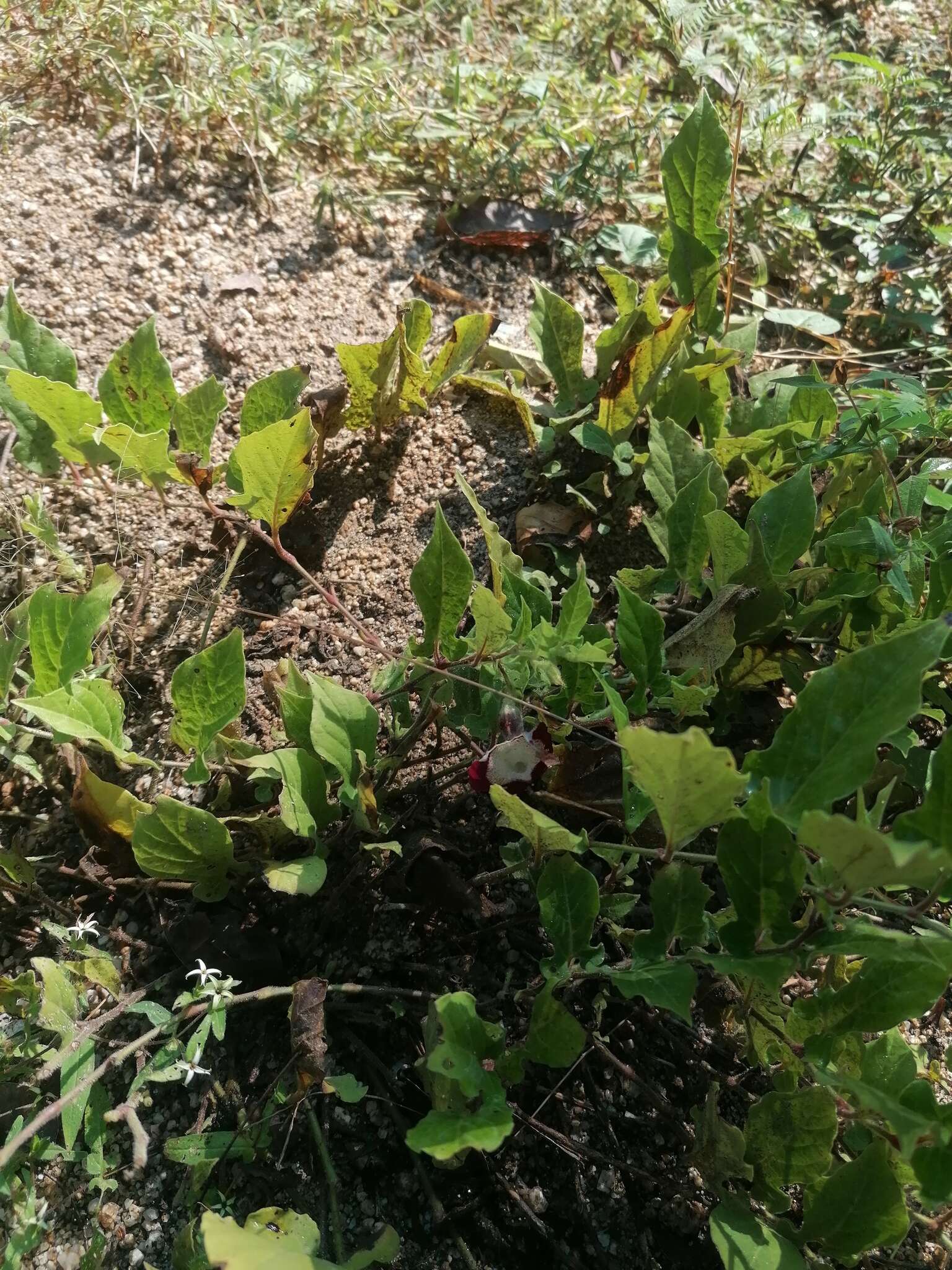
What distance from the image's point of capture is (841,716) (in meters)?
1.02

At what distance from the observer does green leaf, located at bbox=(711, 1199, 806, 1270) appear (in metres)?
1.16

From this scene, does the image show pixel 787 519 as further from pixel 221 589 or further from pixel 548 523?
pixel 221 589

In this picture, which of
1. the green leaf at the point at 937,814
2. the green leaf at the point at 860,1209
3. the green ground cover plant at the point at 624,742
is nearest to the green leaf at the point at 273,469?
the green ground cover plant at the point at 624,742

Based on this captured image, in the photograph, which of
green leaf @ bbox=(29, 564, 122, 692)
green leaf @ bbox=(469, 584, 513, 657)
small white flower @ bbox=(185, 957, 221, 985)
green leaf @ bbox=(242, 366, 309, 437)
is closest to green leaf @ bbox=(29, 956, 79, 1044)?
small white flower @ bbox=(185, 957, 221, 985)

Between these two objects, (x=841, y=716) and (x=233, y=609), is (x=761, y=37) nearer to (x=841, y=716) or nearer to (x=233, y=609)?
(x=233, y=609)

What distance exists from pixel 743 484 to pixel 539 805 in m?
0.85

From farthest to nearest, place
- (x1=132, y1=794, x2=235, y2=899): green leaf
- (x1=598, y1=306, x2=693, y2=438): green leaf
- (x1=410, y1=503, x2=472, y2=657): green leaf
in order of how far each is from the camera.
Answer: (x1=598, y1=306, x2=693, y2=438): green leaf → (x1=410, y1=503, x2=472, y2=657): green leaf → (x1=132, y1=794, x2=235, y2=899): green leaf

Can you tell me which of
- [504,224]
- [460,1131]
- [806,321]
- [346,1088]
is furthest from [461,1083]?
[504,224]

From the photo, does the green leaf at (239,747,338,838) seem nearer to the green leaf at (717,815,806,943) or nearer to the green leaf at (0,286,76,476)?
the green leaf at (717,815,806,943)

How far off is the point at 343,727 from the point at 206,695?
0.22m

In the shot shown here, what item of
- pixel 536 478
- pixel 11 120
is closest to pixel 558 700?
pixel 536 478

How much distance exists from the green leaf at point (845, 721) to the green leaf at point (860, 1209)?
0.46 metres

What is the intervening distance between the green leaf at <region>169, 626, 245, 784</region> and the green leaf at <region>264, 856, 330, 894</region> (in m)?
0.18

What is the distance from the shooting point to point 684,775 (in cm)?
98
